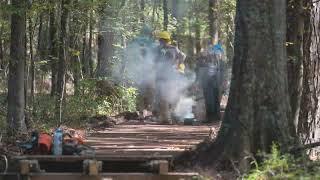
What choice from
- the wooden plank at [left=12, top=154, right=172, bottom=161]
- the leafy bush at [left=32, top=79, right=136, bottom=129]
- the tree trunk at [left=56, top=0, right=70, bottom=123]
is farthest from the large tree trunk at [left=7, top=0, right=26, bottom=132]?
the wooden plank at [left=12, top=154, right=172, bottom=161]

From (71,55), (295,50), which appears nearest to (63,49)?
(71,55)

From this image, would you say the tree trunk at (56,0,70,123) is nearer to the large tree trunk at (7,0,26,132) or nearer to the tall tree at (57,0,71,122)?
the tall tree at (57,0,71,122)

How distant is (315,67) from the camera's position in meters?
9.62

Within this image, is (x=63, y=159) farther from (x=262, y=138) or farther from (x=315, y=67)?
(x=315, y=67)

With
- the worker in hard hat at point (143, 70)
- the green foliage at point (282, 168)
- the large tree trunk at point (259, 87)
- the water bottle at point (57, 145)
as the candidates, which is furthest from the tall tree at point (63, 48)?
the green foliage at point (282, 168)

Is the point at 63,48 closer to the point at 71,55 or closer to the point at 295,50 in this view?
the point at 71,55

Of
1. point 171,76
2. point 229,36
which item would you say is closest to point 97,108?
point 171,76

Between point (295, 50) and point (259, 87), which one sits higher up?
point (295, 50)

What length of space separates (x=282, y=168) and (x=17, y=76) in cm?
690

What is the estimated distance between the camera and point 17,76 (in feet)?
40.2

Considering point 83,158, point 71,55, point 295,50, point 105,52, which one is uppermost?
point 105,52

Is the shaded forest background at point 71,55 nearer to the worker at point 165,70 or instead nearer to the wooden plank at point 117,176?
the worker at point 165,70

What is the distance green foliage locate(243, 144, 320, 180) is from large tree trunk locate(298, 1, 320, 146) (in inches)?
99.4

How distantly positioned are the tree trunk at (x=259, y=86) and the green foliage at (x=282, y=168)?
513 mm
